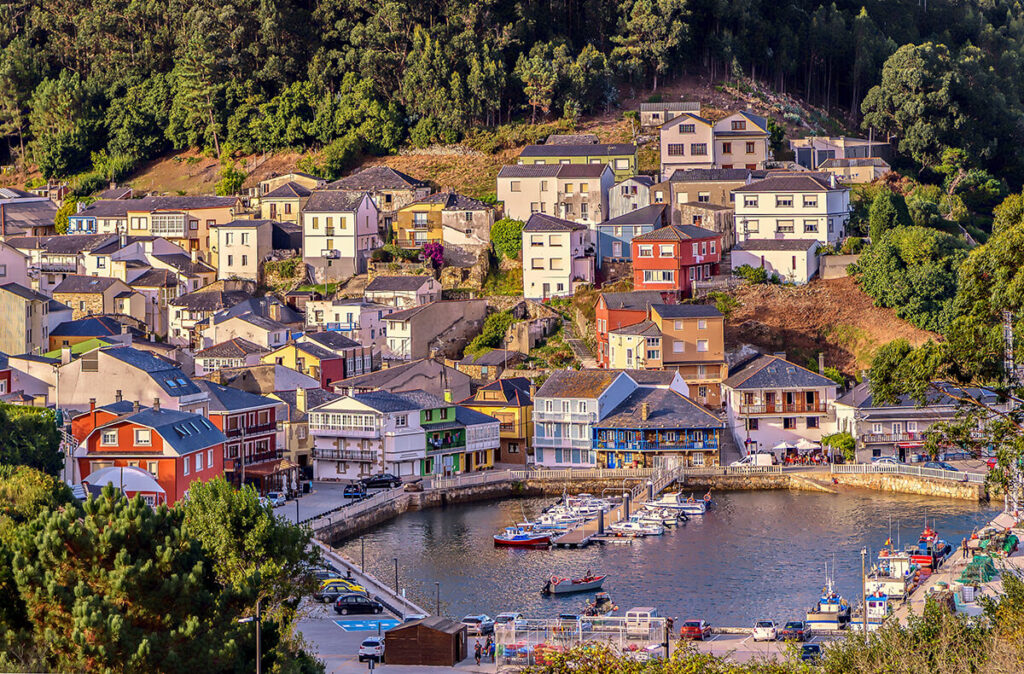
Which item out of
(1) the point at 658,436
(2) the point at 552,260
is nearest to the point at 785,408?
(1) the point at 658,436

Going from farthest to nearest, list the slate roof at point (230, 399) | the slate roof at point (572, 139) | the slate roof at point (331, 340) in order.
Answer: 1. the slate roof at point (572, 139)
2. the slate roof at point (331, 340)
3. the slate roof at point (230, 399)

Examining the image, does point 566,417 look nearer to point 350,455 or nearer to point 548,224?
point 350,455

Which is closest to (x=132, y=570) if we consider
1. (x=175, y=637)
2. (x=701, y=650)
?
(x=175, y=637)

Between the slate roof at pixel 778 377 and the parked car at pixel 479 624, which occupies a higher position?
the slate roof at pixel 778 377

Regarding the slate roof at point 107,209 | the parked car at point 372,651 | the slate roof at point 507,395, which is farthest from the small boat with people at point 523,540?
the slate roof at point 107,209

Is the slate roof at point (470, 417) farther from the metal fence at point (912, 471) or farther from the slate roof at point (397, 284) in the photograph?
the slate roof at point (397, 284)

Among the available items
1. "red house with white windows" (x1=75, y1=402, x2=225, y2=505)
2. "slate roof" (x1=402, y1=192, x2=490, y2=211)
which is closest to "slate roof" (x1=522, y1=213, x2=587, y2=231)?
"slate roof" (x1=402, y1=192, x2=490, y2=211)

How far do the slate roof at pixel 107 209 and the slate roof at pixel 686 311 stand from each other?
23137 millimetres

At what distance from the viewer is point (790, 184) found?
56281 millimetres

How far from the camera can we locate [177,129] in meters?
72.5

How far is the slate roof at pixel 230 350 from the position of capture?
172ft

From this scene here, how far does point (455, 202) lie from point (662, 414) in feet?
48.6

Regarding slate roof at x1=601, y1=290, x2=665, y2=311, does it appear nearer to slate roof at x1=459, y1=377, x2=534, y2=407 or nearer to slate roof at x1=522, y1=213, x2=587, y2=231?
slate roof at x1=522, y1=213, x2=587, y2=231

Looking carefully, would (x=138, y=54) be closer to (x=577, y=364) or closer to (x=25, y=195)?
(x=25, y=195)
